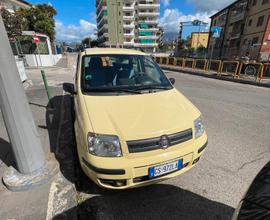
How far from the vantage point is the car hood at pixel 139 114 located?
186 centimetres

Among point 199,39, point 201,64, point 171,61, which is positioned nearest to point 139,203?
point 201,64

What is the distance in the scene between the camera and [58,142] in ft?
11.2

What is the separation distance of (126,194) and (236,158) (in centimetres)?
213

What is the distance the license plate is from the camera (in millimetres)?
1902

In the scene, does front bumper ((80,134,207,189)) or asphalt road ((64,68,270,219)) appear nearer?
front bumper ((80,134,207,189))

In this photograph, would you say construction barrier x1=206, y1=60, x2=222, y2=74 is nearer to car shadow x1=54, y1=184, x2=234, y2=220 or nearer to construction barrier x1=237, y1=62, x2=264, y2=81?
construction barrier x1=237, y1=62, x2=264, y2=81

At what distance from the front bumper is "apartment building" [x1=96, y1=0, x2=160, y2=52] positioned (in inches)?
2522

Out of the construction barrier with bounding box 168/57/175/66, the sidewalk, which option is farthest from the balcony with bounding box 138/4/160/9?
the sidewalk

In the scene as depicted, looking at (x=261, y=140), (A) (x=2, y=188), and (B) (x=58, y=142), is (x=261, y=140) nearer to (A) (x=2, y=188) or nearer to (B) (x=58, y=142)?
(B) (x=58, y=142)

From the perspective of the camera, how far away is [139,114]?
2.11 m

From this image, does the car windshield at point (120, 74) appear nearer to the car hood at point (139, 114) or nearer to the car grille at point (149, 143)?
Result: the car hood at point (139, 114)

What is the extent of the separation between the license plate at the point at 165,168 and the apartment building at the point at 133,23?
64.0 meters

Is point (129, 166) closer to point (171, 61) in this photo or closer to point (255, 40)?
point (171, 61)

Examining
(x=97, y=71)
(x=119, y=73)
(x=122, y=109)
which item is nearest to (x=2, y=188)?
(x=122, y=109)
